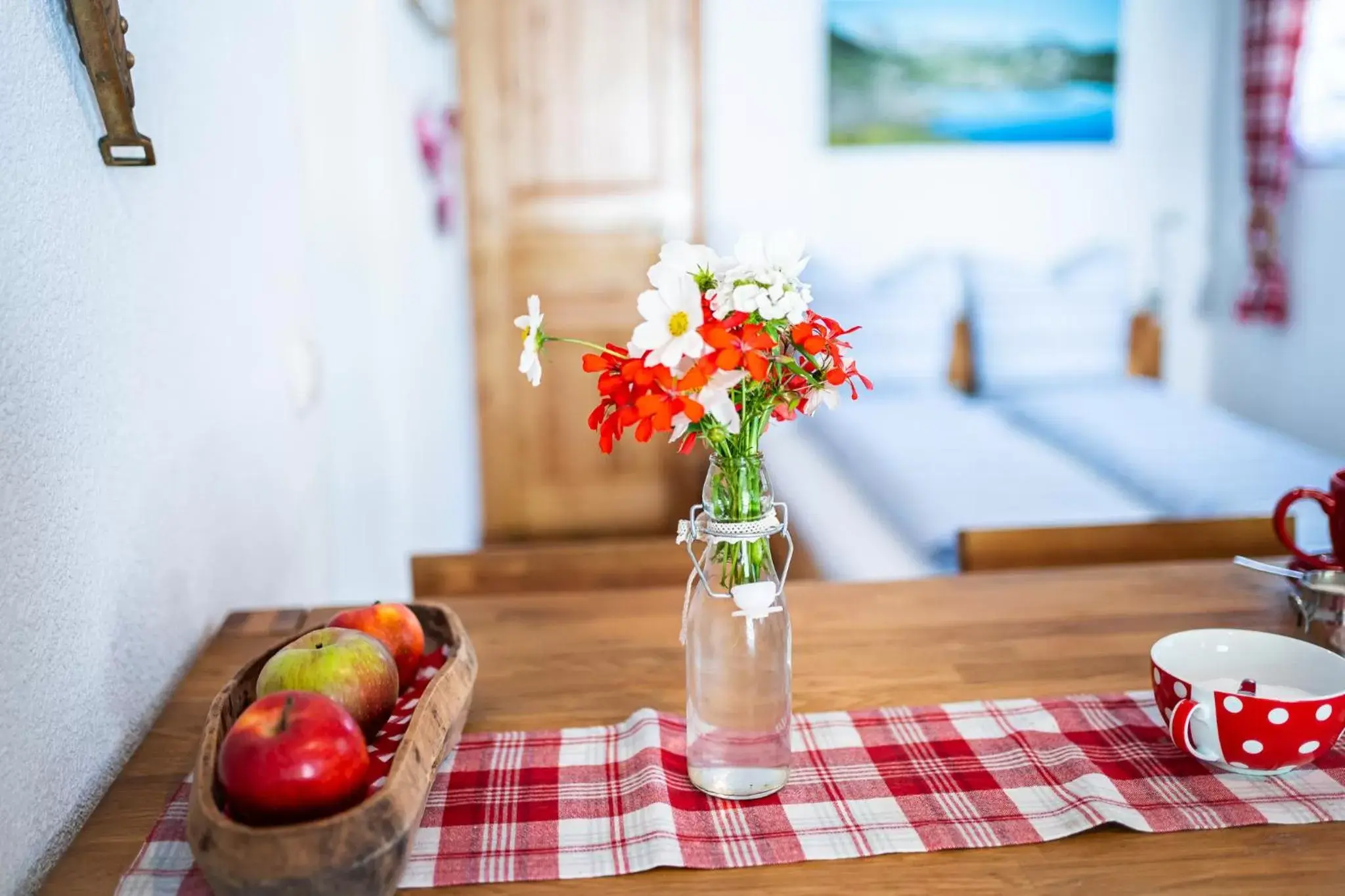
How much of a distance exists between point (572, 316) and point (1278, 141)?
2.24 metres

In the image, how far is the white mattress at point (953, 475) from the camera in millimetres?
2182

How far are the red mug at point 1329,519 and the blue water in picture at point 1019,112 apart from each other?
2756 mm

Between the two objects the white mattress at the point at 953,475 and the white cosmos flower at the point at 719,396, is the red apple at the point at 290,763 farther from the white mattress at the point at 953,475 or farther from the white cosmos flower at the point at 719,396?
the white mattress at the point at 953,475

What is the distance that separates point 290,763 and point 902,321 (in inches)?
118

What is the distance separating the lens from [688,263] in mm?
854

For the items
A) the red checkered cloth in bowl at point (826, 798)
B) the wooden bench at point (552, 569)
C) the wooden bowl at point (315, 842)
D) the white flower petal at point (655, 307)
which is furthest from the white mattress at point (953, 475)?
the wooden bowl at point (315, 842)

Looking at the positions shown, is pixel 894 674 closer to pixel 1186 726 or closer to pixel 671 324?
pixel 1186 726

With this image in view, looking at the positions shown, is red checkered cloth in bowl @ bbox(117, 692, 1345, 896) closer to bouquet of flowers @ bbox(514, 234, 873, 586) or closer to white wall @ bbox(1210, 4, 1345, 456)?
bouquet of flowers @ bbox(514, 234, 873, 586)

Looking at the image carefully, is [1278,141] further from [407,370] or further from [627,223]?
[407,370]

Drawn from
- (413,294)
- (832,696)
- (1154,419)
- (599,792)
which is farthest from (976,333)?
(599,792)

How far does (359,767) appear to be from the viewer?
77 centimetres

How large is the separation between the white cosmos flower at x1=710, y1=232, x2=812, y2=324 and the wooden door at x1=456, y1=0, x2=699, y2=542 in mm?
2821

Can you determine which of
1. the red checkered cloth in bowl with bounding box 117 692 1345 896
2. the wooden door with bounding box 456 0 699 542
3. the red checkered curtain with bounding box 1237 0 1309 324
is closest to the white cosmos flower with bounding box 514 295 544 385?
the red checkered cloth in bowl with bounding box 117 692 1345 896

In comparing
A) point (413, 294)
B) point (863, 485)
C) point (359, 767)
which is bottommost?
point (863, 485)
